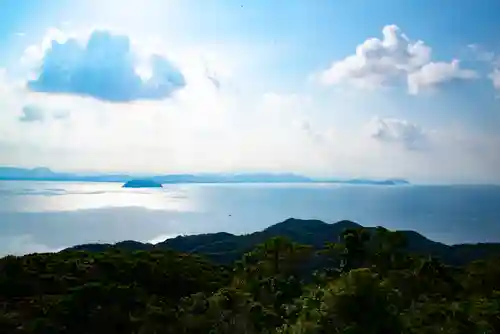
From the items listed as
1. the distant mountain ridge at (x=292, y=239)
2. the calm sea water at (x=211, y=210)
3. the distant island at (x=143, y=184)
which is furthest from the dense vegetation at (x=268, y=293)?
the distant island at (x=143, y=184)

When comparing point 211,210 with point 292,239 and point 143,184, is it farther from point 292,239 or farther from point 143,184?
point 292,239

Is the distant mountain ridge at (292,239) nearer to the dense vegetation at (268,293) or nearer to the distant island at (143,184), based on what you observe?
the dense vegetation at (268,293)

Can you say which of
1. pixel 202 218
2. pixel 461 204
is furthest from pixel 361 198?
pixel 202 218

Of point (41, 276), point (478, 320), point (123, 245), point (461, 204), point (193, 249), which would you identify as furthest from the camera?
point (461, 204)

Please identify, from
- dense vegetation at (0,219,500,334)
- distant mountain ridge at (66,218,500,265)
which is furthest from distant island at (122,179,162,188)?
dense vegetation at (0,219,500,334)

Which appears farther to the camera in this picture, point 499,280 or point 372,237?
point 499,280

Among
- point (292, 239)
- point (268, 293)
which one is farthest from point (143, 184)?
point (268, 293)

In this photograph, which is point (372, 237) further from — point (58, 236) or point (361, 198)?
point (361, 198)
